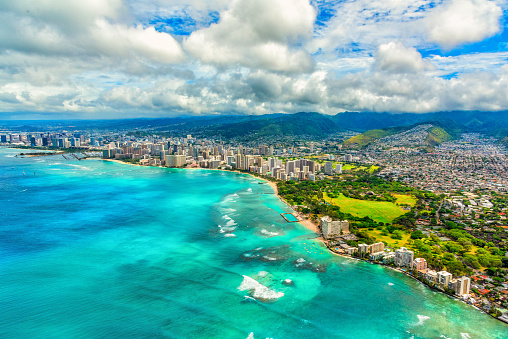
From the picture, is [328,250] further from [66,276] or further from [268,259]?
[66,276]

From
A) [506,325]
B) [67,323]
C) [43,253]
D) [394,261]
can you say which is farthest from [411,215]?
[43,253]

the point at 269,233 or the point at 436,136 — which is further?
the point at 436,136

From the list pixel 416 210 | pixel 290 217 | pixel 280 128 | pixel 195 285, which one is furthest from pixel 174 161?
pixel 280 128

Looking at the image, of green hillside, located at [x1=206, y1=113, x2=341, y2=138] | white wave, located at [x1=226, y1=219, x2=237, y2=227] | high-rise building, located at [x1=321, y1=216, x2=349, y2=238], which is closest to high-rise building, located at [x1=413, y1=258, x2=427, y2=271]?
high-rise building, located at [x1=321, y1=216, x2=349, y2=238]

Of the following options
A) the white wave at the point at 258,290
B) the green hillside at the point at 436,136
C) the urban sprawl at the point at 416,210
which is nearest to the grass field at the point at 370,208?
the urban sprawl at the point at 416,210

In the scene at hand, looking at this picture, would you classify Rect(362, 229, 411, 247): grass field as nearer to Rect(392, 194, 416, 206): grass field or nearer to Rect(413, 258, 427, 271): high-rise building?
Rect(413, 258, 427, 271): high-rise building

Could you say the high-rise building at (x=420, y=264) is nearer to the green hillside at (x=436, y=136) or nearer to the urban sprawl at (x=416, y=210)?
the urban sprawl at (x=416, y=210)

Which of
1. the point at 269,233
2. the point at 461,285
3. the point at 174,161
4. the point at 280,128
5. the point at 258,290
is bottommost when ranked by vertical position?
the point at 258,290

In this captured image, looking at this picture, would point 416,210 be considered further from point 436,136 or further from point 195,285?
point 436,136
